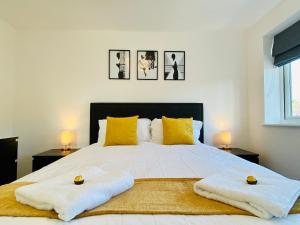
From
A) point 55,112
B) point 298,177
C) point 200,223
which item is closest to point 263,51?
point 298,177

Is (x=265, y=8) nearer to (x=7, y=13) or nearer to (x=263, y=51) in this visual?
(x=263, y=51)

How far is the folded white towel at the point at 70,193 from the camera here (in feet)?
2.41

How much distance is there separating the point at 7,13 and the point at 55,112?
1.37 metres

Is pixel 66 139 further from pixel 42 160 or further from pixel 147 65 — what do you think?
pixel 147 65

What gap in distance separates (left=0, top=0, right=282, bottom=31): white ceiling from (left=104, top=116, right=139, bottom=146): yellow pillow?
1.35 meters

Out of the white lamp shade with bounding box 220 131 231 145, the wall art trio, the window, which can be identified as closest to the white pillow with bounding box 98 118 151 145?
the wall art trio

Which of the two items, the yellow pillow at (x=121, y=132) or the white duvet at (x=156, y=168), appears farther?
the yellow pillow at (x=121, y=132)

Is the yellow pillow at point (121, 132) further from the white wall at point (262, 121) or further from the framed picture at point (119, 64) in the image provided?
the white wall at point (262, 121)

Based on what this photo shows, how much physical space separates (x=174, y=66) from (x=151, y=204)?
2.51 m

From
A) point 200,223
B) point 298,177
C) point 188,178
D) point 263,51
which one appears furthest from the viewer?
point 263,51

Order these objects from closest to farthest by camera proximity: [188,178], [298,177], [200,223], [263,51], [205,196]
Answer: [200,223] → [205,196] → [188,178] → [298,177] → [263,51]

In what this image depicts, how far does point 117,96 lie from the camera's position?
3.00 m

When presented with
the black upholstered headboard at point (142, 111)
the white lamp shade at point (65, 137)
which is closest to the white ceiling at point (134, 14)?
the black upholstered headboard at point (142, 111)

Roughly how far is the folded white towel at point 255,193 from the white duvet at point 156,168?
41mm
